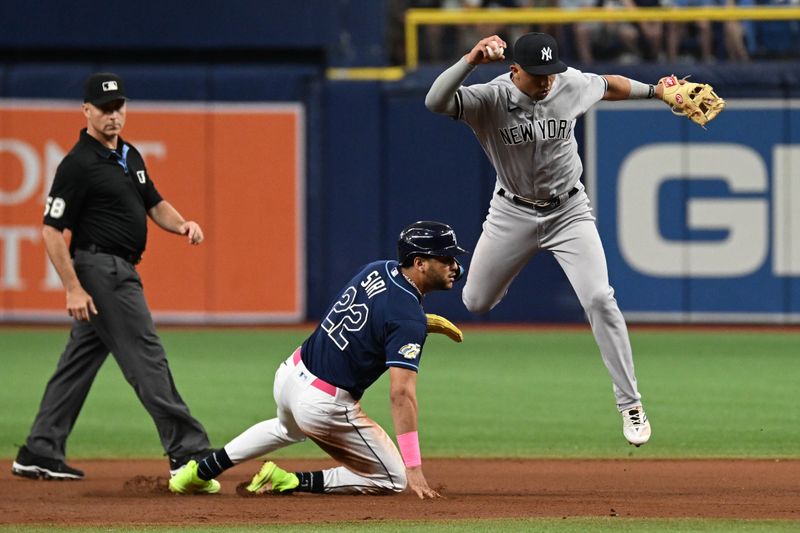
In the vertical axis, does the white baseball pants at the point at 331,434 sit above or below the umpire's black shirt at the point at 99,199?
below

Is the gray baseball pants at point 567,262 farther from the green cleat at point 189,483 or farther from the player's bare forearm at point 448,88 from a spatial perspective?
the green cleat at point 189,483

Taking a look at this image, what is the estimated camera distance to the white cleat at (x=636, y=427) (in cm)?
693

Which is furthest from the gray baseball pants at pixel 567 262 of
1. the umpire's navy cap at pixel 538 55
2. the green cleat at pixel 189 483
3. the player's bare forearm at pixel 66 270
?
the player's bare forearm at pixel 66 270

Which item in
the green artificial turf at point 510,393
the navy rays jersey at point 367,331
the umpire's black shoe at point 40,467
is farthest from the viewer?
the green artificial turf at point 510,393

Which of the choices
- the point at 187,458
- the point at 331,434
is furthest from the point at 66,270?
the point at 331,434

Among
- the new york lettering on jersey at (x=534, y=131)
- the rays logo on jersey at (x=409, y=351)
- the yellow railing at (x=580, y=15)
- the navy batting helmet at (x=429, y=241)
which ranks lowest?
the rays logo on jersey at (x=409, y=351)

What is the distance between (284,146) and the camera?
1548cm

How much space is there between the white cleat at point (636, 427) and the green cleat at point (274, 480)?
5.49 ft

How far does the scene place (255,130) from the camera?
50.6 feet

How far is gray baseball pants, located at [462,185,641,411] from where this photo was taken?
6.95 metres

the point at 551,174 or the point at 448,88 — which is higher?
the point at 448,88

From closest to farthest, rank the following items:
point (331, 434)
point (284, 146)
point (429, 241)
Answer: point (429, 241), point (331, 434), point (284, 146)

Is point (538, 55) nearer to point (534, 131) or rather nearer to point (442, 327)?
point (534, 131)

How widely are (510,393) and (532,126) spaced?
4007 millimetres
